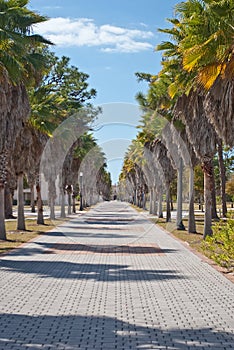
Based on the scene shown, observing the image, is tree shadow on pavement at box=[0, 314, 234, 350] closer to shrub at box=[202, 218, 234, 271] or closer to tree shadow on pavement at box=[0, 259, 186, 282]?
tree shadow on pavement at box=[0, 259, 186, 282]

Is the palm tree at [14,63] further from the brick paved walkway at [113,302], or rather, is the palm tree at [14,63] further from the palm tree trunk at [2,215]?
the brick paved walkway at [113,302]

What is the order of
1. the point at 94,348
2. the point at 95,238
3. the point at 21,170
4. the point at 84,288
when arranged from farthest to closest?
the point at 21,170
the point at 95,238
the point at 84,288
the point at 94,348

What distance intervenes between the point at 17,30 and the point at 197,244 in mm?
10941

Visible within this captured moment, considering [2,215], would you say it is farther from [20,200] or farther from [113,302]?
[113,302]

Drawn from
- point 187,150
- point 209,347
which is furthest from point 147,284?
point 187,150

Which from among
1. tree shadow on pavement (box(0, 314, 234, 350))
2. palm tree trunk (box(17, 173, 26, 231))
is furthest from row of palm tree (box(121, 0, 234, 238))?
palm tree trunk (box(17, 173, 26, 231))

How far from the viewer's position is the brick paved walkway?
25.8ft

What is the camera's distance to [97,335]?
807 centimetres

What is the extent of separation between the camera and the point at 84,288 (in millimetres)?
12211

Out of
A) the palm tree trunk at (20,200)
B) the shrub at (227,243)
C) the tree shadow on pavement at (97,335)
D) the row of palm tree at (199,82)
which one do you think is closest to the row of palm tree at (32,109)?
the palm tree trunk at (20,200)

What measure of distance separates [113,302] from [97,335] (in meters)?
2.51

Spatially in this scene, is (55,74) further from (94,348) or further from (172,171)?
(94,348)

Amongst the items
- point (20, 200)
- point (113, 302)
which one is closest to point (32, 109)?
point (20, 200)

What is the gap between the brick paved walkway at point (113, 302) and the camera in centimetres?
786
